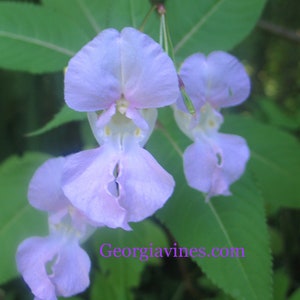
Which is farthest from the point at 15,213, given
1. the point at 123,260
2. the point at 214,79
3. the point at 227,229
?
the point at 214,79

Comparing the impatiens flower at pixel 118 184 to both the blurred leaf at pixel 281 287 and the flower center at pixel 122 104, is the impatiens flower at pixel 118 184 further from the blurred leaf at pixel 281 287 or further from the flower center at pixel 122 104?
the blurred leaf at pixel 281 287

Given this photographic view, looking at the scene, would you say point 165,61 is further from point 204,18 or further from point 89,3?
point 89,3

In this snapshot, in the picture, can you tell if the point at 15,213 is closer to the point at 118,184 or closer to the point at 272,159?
the point at 118,184

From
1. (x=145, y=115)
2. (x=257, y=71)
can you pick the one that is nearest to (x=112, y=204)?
(x=145, y=115)

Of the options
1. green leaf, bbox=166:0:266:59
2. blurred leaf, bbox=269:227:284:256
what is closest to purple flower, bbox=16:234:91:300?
green leaf, bbox=166:0:266:59

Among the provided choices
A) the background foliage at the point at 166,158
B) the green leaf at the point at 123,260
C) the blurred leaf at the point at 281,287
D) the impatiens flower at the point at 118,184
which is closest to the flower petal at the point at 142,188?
the impatiens flower at the point at 118,184
